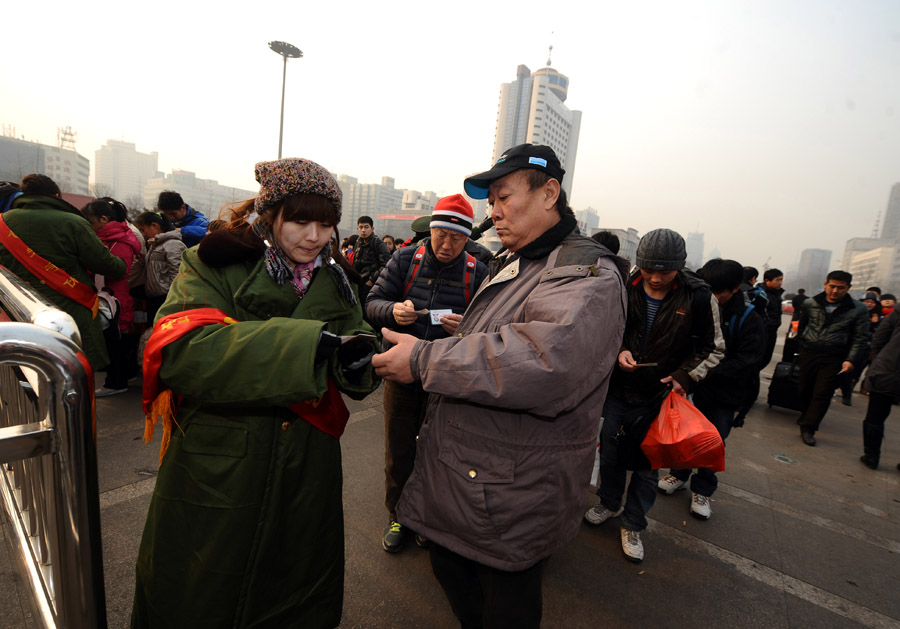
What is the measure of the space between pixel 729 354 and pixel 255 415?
3392 mm

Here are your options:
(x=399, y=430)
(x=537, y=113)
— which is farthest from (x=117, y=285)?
(x=537, y=113)

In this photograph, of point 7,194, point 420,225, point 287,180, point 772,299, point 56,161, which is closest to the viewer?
point 287,180

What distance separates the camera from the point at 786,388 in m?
6.24

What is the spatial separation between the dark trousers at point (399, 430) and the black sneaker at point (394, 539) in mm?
137

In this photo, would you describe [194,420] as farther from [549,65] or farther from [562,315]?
[549,65]

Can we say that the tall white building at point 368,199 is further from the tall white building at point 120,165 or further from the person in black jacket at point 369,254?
the person in black jacket at point 369,254

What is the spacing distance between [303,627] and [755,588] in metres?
2.59

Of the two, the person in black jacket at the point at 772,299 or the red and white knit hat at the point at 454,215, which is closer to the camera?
the red and white knit hat at the point at 454,215

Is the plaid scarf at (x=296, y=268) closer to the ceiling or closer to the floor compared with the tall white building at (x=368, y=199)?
closer to the floor

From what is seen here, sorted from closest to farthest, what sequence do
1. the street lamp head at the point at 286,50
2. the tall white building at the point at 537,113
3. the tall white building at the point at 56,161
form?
the street lamp head at the point at 286,50, the tall white building at the point at 56,161, the tall white building at the point at 537,113

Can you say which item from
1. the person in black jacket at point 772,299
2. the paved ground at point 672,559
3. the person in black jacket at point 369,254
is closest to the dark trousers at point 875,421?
the paved ground at point 672,559

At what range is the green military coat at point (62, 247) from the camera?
313cm

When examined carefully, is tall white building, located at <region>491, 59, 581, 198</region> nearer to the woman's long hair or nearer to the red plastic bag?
the red plastic bag

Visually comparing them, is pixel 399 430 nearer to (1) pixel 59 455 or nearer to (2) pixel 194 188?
(1) pixel 59 455
